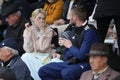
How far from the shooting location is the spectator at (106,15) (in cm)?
655

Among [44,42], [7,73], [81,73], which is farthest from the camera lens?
[44,42]

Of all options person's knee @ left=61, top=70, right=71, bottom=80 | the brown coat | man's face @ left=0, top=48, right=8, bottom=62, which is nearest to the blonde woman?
man's face @ left=0, top=48, right=8, bottom=62

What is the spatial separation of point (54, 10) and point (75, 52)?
2387mm

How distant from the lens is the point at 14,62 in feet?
23.3

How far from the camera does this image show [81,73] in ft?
22.4

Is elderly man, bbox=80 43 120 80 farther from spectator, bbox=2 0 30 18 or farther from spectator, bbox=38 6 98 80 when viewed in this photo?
spectator, bbox=2 0 30 18

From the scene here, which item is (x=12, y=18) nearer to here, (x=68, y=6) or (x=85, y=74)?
(x=68, y=6)

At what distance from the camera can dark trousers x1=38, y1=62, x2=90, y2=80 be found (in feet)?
22.3

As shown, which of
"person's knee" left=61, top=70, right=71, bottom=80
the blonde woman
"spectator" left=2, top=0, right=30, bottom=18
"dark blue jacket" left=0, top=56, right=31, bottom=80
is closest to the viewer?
"person's knee" left=61, top=70, right=71, bottom=80

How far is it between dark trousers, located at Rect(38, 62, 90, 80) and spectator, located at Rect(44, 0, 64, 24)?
2080mm

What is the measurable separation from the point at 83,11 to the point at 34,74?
4.23 feet

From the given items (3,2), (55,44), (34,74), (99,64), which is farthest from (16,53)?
(3,2)

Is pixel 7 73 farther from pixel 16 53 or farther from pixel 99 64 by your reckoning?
pixel 16 53

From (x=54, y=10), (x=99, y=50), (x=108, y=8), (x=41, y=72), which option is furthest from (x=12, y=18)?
(x=99, y=50)
